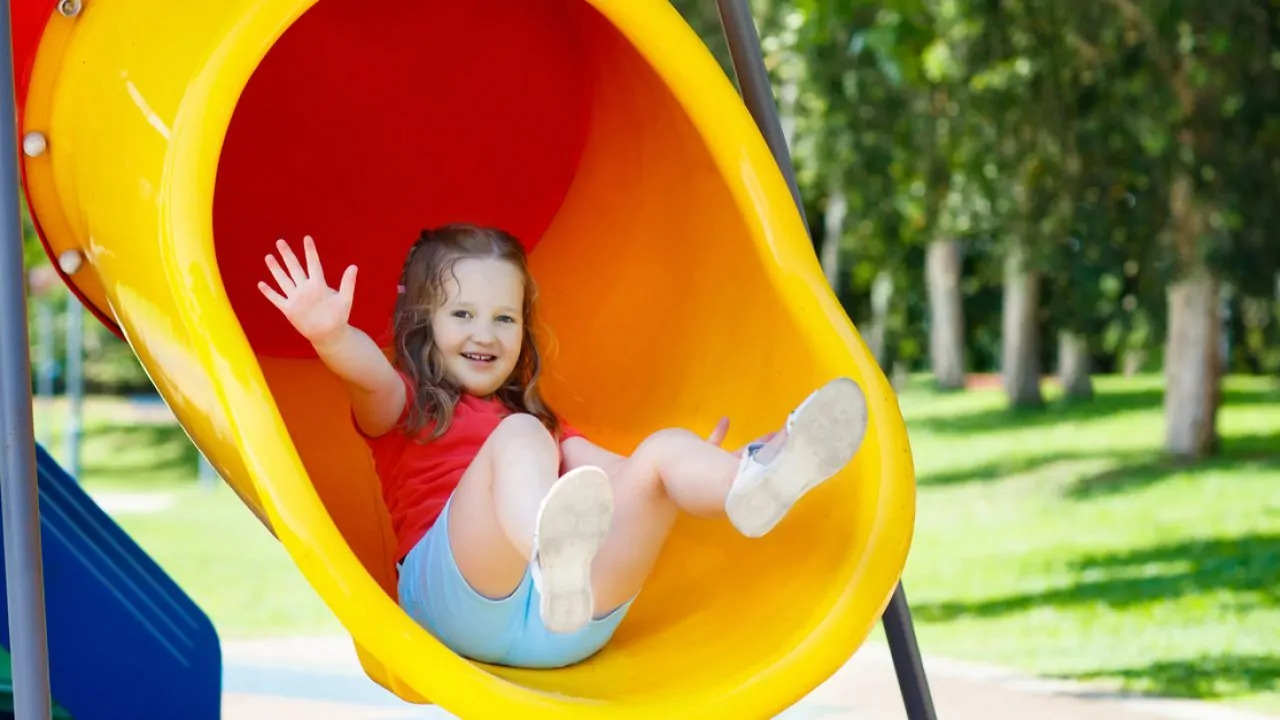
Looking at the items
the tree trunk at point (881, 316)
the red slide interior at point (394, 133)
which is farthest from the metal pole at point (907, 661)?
the tree trunk at point (881, 316)

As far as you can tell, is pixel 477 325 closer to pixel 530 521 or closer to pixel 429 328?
pixel 429 328

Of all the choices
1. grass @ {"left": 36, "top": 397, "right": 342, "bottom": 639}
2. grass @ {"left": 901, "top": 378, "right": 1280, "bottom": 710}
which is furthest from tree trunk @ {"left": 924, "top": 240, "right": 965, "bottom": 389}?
grass @ {"left": 36, "top": 397, "right": 342, "bottom": 639}

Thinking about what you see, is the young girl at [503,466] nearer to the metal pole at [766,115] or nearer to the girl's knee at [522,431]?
the girl's knee at [522,431]

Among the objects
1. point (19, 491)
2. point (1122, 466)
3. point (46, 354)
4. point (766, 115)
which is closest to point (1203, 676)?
point (766, 115)

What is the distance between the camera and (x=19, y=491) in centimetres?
249

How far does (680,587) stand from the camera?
3172 millimetres

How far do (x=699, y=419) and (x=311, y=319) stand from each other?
34.8 inches

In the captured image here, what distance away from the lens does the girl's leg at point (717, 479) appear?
248cm

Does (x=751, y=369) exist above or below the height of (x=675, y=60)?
below

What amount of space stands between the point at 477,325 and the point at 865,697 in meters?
2.37

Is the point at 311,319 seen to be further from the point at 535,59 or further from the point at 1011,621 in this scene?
the point at 1011,621

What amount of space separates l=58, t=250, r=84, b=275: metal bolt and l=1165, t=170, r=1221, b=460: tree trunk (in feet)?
29.8

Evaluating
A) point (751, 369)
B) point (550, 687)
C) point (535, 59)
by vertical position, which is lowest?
point (550, 687)

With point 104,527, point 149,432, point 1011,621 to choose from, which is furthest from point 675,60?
point 149,432
